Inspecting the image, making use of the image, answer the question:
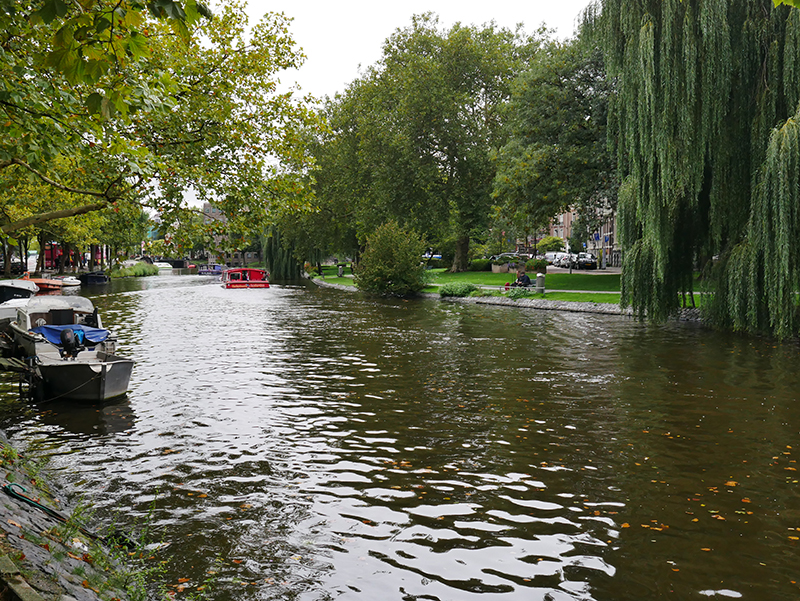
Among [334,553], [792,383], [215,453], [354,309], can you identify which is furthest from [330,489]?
[354,309]

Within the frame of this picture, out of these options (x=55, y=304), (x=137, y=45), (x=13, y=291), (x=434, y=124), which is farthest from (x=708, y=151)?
(x=434, y=124)

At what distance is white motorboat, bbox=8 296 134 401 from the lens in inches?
524

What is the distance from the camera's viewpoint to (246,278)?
212 ft

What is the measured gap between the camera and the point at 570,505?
26.3 ft

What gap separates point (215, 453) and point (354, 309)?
26823 mm

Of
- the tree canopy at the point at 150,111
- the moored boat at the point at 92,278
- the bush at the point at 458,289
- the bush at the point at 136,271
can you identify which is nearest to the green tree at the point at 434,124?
the bush at the point at 458,289

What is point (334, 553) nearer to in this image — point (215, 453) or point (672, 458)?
point (215, 453)

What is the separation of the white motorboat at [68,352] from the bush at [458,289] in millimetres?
26915

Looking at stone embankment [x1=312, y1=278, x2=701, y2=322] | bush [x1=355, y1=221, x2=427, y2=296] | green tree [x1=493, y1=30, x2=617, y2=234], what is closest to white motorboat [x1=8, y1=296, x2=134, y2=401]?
stone embankment [x1=312, y1=278, x2=701, y2=322]

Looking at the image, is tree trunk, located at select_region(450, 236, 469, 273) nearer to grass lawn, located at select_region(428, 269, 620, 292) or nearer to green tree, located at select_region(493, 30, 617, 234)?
grass lawn, located at select_region(428, 269, 620, 292)

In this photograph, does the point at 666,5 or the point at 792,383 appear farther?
the point at 666,5

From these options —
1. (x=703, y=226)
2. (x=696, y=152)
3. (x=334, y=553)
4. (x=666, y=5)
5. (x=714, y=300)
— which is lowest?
(x=334, y=553)

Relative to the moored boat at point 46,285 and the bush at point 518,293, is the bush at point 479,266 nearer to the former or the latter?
the bush at point 518,293

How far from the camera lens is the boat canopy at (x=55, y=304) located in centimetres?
1677
